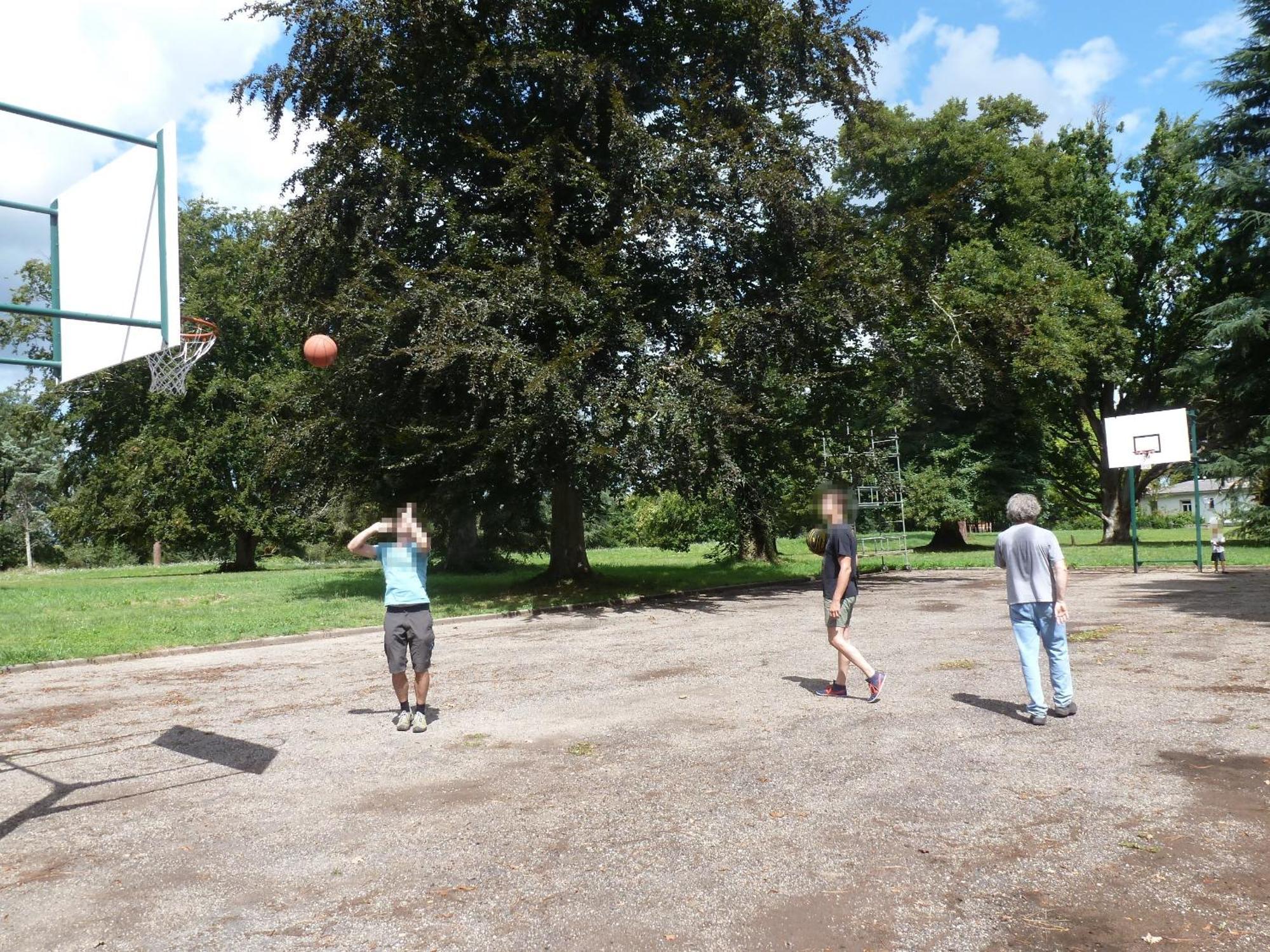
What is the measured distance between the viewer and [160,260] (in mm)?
6906

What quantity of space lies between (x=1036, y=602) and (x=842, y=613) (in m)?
1.70

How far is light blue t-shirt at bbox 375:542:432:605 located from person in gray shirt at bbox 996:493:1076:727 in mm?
4839

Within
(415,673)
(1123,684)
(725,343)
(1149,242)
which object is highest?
(1149,242)

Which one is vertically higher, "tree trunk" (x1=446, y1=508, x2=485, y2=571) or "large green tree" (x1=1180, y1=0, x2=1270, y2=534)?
"large green tree" (x1=1180, y1=0, x2=1270, y2=534)

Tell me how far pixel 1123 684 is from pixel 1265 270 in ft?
105

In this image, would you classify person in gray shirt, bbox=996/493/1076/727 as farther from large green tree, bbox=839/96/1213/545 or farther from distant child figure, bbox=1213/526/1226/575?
large green tree, bbox=839/96/1213/545

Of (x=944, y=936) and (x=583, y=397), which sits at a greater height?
(x=583, y=397)

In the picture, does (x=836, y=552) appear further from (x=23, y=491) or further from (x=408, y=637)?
(x=23, y=491)

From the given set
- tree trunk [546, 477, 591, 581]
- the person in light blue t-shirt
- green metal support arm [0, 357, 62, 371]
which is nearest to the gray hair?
the person in light blue t-shirt

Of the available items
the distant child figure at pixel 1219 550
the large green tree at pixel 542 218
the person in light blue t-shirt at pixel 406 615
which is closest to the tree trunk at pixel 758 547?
the large green tree at pixel 542 218

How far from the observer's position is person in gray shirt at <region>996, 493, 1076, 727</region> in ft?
24.3

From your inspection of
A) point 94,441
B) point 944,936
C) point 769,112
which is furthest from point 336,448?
point 94,441

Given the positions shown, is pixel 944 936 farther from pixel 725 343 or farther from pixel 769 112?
pixel 769 112

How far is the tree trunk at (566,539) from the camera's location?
22.8 metres
